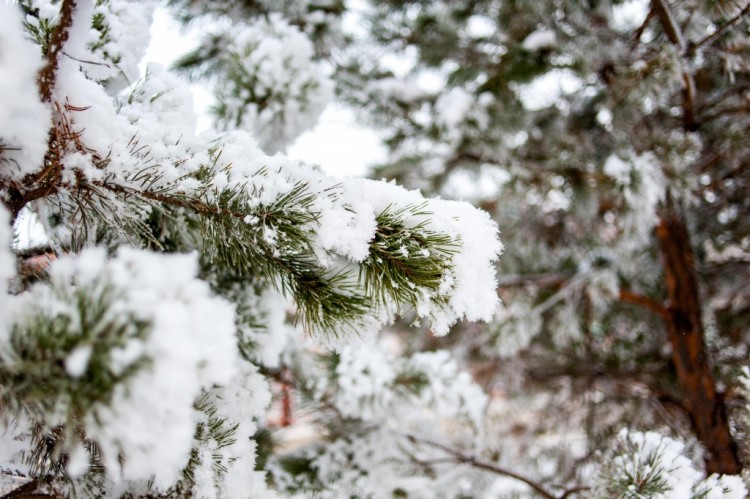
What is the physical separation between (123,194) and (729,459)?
85.6 inches

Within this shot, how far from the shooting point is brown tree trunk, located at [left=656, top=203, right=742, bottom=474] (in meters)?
1.80

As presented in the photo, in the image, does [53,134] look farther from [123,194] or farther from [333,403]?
[333,403]

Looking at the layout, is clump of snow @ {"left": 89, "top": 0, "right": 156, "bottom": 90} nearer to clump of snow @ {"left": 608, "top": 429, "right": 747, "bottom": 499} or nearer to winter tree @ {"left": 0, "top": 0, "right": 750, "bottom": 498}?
winter tree @ {"left": 0, "top": 0, "right": 750, "bottom": 498}

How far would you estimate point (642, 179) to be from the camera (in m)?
1.80

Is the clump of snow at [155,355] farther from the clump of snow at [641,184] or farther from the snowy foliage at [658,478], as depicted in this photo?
the clump of snow at [641,184]

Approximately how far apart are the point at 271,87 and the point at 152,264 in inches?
46.1

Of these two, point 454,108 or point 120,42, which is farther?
point 454,108

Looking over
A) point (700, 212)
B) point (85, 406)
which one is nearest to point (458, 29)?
point (700, 212)

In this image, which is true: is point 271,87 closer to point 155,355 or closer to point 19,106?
point 19,106

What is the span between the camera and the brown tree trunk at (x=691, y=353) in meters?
1.80

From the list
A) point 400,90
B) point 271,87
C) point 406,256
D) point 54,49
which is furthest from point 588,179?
point 54,49

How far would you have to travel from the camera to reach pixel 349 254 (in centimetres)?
77

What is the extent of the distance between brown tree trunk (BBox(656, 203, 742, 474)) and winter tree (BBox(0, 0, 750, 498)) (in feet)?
0.04

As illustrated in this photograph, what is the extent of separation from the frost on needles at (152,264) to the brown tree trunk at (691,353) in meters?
1.66
